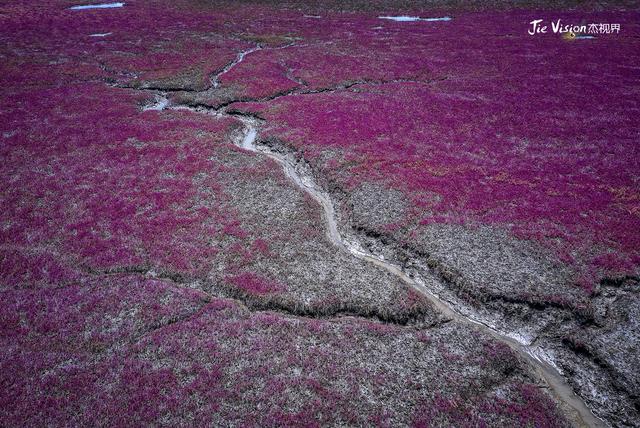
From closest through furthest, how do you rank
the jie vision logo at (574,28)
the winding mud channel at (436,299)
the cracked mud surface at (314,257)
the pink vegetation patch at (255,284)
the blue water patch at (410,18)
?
the cracked mud surface at (314,257)
the winding mud channel at (436,299)
the pink vegetation patch at (255,284)
the jie vision logo at (574,28)
the blue water patch at (410,18)

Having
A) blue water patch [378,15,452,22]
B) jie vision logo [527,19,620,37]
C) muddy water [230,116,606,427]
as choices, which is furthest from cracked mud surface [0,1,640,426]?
blue water patch [378,15,452,22]

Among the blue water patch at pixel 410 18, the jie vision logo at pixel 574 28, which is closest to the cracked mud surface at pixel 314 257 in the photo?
the jie vision logo at pixel 574 28

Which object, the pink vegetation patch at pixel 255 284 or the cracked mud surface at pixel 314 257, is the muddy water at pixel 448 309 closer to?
the cracked mud surface at pixel 314 257

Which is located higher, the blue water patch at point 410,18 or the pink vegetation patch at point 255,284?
the blue water patch at point 410,18

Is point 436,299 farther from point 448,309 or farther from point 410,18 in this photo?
point 410,18

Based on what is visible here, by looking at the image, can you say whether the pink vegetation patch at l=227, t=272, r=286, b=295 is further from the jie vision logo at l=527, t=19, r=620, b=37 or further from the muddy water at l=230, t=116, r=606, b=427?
the jie vision logo at l=527, t=19, r=620, b=37

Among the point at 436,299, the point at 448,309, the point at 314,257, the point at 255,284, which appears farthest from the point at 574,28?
the point at 255,284

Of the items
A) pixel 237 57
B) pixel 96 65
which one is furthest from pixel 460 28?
pixel 96 65

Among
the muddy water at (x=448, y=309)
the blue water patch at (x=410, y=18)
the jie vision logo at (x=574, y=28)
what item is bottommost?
the muddy water at (x=448, y=309)
